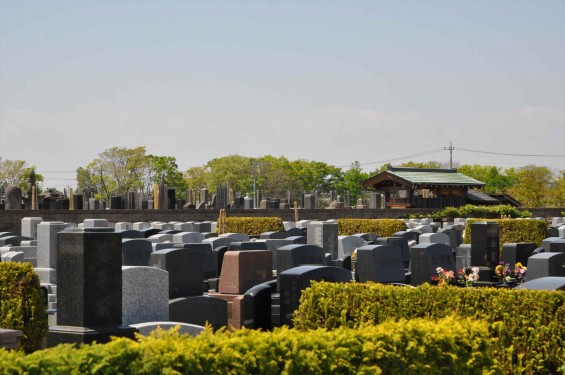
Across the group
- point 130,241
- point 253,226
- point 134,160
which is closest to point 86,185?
point 134,160

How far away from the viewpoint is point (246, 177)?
116m

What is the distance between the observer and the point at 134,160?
9794 cm

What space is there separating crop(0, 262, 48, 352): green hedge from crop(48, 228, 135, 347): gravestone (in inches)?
49.5

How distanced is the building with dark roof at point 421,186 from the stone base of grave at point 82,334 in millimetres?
56733

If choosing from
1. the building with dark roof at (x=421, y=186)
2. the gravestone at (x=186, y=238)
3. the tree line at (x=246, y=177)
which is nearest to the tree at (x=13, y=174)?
the tree line at (x=246, y=177)

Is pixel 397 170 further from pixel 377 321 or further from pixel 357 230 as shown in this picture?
pixel 377 321

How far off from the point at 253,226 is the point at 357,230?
4696 mm

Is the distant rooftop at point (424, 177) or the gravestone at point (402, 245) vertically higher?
the distant rooftop at point (424, 177)

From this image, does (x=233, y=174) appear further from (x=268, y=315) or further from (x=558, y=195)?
(x=268, y=315)

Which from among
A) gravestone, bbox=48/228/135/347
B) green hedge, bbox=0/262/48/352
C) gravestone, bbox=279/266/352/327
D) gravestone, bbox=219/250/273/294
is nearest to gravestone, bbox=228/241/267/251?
gravestone, bbox=219/250/273/294

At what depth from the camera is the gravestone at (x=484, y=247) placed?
73.6 ft

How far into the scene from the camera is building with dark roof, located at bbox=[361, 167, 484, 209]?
66.6 meters

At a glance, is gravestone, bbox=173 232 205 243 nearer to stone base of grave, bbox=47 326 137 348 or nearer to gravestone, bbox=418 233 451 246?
gravestone, bbox=418 233 451 246

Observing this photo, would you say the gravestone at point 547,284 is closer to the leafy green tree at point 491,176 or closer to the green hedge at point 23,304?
the green hedge at point 23,304
